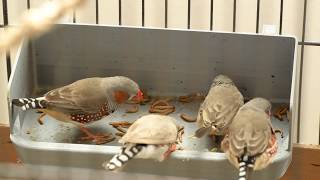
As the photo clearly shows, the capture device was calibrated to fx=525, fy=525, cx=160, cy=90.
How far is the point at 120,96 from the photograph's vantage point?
118 cm

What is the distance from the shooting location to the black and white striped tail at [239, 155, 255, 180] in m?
0.90

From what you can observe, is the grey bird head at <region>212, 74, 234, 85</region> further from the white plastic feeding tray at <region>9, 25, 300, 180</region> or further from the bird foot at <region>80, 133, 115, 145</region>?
the bird foot at <region>80, 133, 115, 145</region>

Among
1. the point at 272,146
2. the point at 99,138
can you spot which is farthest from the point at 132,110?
the point at 272,146

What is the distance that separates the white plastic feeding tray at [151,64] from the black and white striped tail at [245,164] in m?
0.14

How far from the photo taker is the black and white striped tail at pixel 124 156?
916 mm

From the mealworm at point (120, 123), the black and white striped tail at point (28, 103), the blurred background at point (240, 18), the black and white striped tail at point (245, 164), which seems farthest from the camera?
the blurred background at point (240, 18)

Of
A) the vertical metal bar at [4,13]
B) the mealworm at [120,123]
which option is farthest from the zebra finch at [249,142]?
the vertical metal bar at [4,13]

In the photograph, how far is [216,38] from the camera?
1.20 m

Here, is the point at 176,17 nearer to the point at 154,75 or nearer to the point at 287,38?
the point at 154,75

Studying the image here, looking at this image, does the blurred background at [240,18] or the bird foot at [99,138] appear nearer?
the bird foot at [99,138]

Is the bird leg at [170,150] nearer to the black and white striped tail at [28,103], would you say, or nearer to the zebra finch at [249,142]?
the zebra finch at [249,142]

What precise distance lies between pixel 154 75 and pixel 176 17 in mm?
296

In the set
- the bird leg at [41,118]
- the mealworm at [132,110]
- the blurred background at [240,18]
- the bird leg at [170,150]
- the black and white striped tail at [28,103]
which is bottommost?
the bird leg at [170,150]

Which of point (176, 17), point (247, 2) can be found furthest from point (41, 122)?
point (247, 2)
